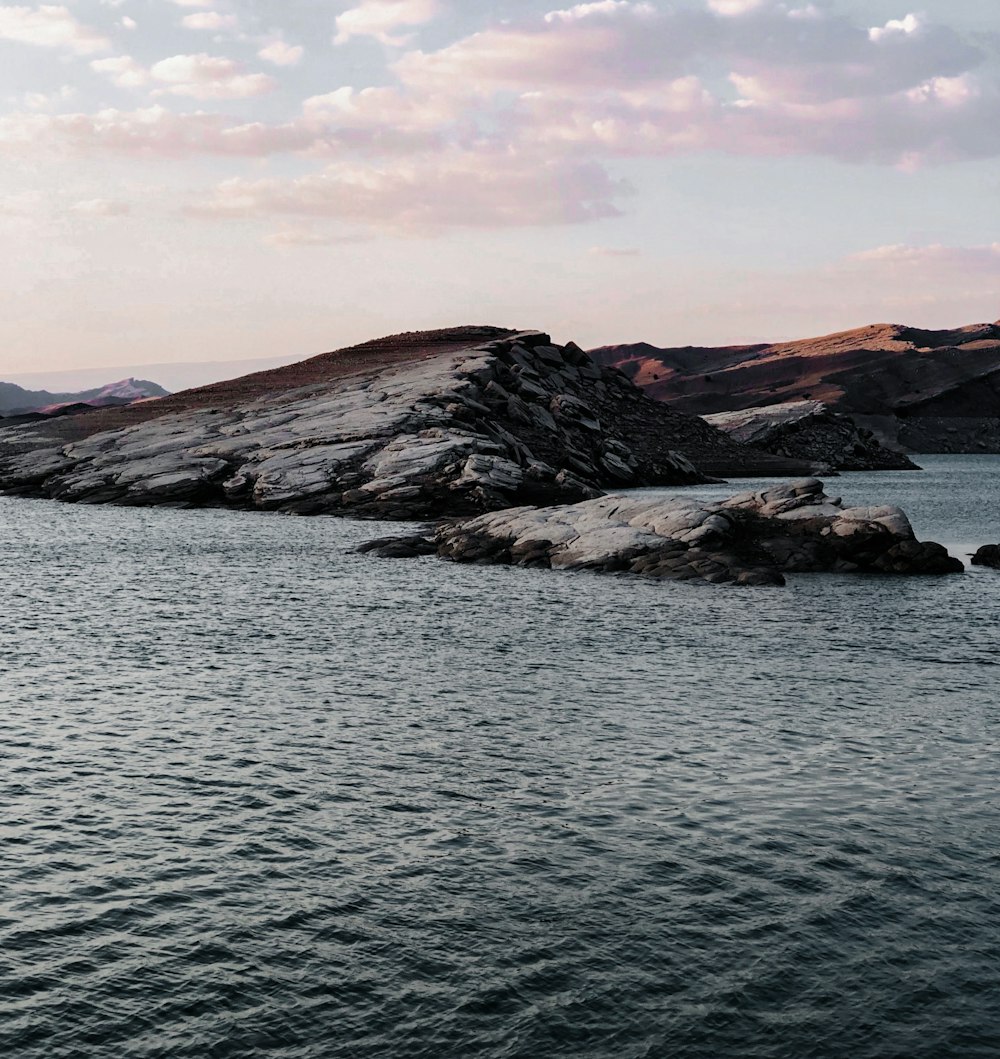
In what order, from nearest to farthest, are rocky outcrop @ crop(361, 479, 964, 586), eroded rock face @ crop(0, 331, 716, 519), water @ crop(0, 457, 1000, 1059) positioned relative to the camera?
water @ crop(0, 457, 1000, 1059)
rocky outcrop @ crop(361, 479, 964, 586)
eroded rock face @ crop(0, 331, 716, 519)

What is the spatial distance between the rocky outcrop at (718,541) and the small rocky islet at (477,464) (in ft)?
0.39

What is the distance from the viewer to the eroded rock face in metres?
98.7

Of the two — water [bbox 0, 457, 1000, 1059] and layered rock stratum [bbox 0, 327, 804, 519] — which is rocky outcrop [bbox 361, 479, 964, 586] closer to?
water [bbox 0, 457, 1000, 1059]

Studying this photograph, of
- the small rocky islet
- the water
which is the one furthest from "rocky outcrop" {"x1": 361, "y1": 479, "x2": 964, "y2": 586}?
the water

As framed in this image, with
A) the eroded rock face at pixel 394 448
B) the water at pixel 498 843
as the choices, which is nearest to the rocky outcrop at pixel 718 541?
the water at pixel 498 843

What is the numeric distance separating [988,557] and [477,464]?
42362 millimetres

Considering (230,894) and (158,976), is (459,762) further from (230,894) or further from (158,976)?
(158,976)

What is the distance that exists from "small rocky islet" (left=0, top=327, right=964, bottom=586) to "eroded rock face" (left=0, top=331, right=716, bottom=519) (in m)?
0.28

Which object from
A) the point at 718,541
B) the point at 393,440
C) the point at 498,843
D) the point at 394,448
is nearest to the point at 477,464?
the point at 394,448

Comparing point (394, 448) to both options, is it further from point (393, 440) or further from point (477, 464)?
point (477, 464)

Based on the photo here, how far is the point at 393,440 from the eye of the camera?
364 feet

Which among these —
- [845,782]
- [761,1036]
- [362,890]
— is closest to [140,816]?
[362,890]

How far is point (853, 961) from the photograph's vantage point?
16422 millimetres

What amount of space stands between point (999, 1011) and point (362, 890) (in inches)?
369
